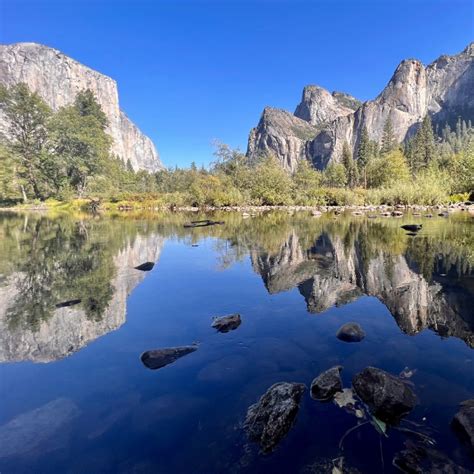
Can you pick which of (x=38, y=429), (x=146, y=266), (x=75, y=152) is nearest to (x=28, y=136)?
(x=75, y=152)

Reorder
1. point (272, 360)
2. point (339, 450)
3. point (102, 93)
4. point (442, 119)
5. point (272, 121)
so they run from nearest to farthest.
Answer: point (339, 450), point (272, 360), point (102, 93), point (442, 119), point (272, 121)

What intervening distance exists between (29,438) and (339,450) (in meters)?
3.08

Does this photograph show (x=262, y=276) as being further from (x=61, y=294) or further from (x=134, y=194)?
(x=134, y=194)

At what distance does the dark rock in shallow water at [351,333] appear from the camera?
504cm

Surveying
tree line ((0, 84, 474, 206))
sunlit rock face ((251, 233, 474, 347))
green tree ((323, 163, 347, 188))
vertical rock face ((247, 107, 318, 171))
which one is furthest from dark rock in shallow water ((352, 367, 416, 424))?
vertical rock face ((247, 107, 318, 171))

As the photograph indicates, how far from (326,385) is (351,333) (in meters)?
1.71

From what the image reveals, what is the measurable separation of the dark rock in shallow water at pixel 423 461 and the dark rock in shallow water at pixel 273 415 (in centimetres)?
100

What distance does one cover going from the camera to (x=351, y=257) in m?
11.1

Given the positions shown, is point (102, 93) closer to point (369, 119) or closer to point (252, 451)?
point (369, 119)

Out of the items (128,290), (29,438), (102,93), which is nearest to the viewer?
(29,438)

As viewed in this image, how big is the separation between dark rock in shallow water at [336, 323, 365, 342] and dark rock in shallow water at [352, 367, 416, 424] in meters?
1.41

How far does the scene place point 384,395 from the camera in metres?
3.32

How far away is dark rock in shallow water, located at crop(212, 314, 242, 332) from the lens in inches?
220

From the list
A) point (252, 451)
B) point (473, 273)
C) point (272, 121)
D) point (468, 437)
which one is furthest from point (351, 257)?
point (272, 121)
